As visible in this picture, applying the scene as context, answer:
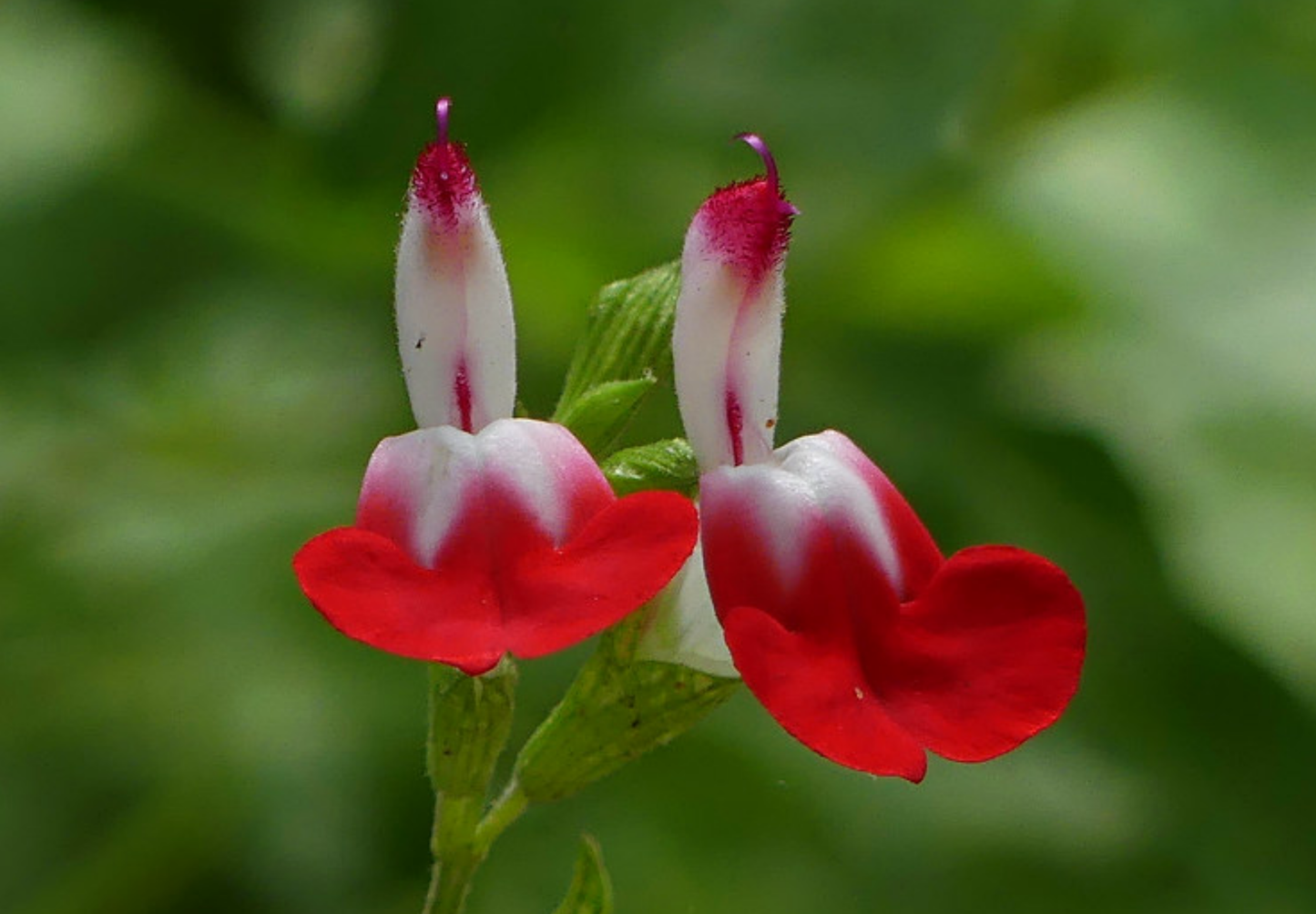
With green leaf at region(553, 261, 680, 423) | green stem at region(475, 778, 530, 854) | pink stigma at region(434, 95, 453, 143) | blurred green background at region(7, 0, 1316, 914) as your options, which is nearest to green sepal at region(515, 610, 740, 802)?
green stem at region(475, 778, 530, 854)

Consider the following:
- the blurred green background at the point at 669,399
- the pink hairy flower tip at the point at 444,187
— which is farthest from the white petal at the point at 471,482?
the blurred green background at the point at 669,399

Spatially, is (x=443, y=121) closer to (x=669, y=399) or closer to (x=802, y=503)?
(x=802, y=503)

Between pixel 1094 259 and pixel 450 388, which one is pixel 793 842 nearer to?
pixel 1094 259

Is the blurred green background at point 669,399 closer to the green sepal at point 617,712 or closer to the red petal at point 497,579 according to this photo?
the green sepal at point 617,712

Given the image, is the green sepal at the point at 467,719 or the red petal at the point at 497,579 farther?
the green sepal at the point at 467,719

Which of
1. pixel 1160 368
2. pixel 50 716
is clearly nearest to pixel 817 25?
pixel 1160 368

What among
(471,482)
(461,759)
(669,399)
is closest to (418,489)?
(471,482)
